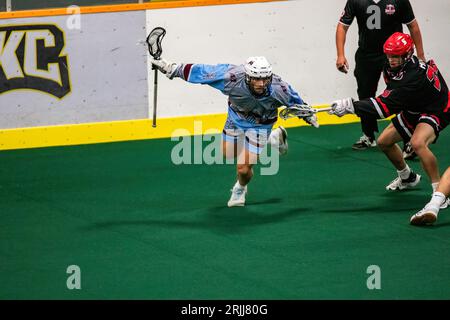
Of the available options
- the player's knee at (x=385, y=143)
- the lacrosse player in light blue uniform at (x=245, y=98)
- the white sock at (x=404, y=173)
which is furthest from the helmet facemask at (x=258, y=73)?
the white sock at (x=404, y=173)

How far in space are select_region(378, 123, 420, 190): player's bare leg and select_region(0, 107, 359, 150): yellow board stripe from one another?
2801mm

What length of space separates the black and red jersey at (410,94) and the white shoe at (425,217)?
2.76ft

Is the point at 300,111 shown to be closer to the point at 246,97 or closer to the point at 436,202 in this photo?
the point at 246,97

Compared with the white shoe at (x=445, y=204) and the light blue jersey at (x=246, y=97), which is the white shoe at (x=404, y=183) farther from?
the light blue jersey at (x=246, y=97)

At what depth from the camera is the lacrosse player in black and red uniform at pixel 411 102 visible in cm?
811

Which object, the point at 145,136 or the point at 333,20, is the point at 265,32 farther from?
the point at 145,136

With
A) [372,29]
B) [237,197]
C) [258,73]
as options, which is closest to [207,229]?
[237,197]

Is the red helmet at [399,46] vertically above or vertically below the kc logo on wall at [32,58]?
below

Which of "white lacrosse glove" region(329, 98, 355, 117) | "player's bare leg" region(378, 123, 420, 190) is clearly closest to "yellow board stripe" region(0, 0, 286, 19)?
"player's bare leg" region(378, 123, 420, 190)

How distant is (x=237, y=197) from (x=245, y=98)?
0.87 meters

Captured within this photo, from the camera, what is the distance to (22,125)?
10.7m

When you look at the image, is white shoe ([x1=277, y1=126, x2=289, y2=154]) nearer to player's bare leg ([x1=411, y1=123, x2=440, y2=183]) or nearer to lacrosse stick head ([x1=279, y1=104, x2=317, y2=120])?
lacrosse stick head ([x1=279, y1=104, x2=317, y2=120])

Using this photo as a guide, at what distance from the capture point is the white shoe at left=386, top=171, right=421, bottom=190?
29.7 feet

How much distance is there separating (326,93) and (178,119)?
1827mm
